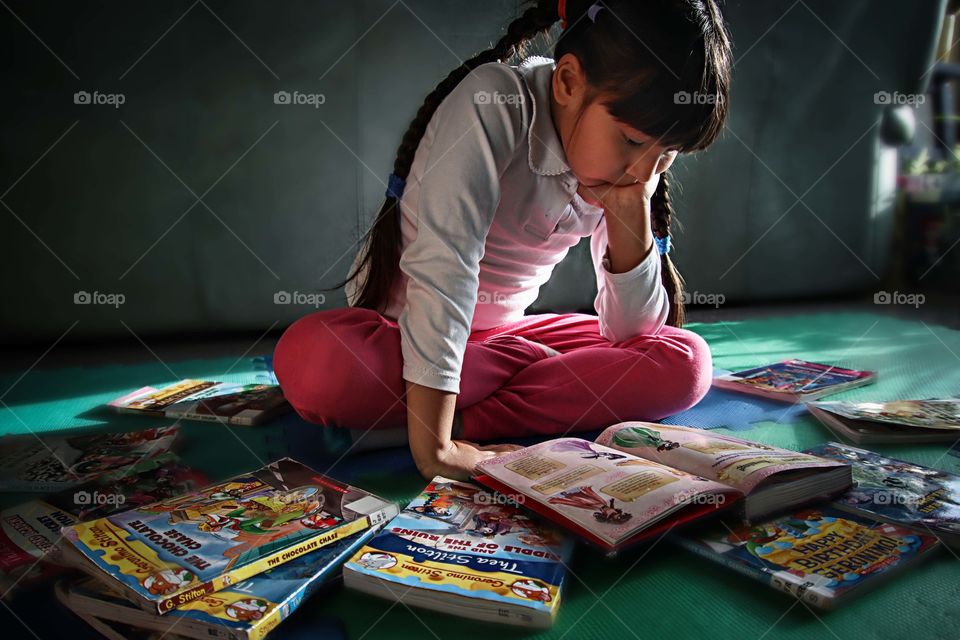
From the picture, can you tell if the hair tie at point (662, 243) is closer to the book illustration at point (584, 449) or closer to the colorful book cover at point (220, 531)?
Answer: the book illustration at point (584, 449)

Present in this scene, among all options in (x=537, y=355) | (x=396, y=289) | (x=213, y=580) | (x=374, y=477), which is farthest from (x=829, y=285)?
(x=213, y=580)

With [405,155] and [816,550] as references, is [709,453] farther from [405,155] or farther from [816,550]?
[405,155]

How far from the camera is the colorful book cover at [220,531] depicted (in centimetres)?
51

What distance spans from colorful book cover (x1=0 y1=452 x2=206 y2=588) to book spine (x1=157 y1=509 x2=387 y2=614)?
0.15 metres

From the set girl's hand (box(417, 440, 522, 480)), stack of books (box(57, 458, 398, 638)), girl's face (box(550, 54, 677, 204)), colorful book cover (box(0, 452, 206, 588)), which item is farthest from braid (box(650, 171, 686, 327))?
colorful book cover (box(0, 452, 206, 588))

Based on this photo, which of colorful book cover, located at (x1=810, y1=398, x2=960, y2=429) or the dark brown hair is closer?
the dark brown hair

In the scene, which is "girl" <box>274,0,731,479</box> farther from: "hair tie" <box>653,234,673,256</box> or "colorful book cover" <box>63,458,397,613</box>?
"colorful book cover" <box>63,458,397,613</box>

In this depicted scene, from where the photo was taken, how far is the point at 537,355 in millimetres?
961

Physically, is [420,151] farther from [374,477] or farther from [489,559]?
[489,559]

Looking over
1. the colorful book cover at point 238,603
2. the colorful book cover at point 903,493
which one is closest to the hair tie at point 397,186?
the colorful book cover at point 238,603

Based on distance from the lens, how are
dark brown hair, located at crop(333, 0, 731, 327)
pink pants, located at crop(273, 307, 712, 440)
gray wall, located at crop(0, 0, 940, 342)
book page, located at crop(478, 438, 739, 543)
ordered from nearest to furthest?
1. book page, located at crop(478, 438, 739, 543)
2. dark brown hair, located at crop(333, 0, 731, 327)
3. pink pants, located at crop(273, 307, 712, 440)
4. gray wall, located at crop(0, 0, 940, 342)

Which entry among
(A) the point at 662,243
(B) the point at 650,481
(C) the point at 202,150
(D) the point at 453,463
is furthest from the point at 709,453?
(C) the point at 202,150

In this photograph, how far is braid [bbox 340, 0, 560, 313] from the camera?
0.86 metres

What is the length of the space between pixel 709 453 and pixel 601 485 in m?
0.13
